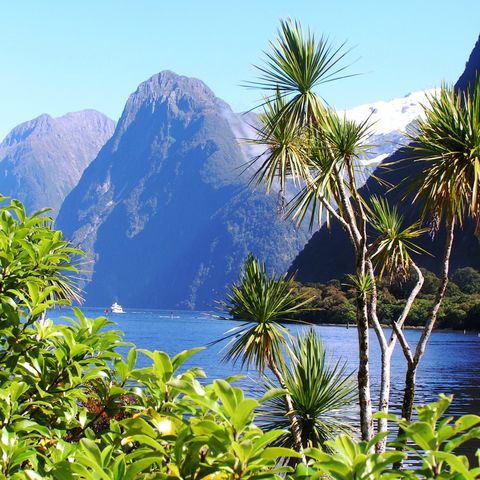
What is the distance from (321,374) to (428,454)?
8392mm

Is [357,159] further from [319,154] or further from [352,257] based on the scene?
[352,257]

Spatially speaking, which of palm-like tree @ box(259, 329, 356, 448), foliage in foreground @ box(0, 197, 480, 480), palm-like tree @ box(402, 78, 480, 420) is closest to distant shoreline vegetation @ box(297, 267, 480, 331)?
palm-like tree @ box(259, 329, 356, 448)

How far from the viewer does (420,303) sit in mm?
119625

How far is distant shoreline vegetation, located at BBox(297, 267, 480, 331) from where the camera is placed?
111438 mm

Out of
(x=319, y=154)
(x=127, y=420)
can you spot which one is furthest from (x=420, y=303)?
(x=127, y=420)

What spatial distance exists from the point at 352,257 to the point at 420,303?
3231cm

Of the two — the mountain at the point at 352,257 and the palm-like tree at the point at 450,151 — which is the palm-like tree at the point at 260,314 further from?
the mountain at the point at 352,257

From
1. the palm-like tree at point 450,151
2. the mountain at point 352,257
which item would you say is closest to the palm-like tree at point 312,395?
the palm-like tree at point 450,151

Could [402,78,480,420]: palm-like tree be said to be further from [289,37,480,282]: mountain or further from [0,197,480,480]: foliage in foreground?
[289,37,480,282]: mountain

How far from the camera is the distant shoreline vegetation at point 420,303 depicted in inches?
4387

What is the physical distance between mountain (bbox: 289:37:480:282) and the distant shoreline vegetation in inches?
228

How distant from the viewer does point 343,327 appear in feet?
448

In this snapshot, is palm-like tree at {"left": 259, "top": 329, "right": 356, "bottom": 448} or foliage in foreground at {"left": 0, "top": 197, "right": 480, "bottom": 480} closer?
foliage in foreground at {"left": 0, "top": 197, "right": 480, "bottom": 480}

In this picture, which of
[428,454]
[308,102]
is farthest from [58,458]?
[308,102]
